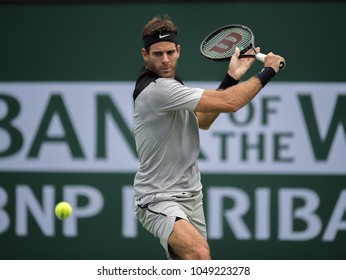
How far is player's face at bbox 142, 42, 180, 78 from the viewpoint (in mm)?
4930

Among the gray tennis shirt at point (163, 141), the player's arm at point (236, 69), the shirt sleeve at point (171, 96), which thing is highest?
the player's arm at point (236, 69)

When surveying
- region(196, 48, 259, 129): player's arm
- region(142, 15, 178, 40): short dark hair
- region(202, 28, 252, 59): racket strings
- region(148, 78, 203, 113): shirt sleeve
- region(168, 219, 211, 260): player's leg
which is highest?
region(142, 15, 178, 40): short dark hair

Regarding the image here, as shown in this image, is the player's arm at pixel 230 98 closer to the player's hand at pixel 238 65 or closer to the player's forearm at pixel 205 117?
the player's hand at pixel 238 65

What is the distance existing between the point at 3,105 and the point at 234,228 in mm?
1997

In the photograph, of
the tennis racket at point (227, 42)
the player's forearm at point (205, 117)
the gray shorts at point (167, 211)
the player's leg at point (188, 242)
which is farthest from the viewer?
the player's forearm at point (205, 117)

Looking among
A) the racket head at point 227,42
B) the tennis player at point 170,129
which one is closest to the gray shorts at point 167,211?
the tennis player at point 170,129

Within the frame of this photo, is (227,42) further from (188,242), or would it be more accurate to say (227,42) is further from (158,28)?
(188,242)

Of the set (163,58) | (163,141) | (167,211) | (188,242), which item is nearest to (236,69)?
(163,58)

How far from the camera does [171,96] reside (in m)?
4.83

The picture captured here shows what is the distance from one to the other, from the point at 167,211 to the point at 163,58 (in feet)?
2.66

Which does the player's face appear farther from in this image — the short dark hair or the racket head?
the racket head

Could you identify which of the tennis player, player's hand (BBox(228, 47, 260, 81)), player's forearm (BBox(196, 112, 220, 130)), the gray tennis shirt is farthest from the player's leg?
player's hand (BBox(228, 47, 260, 81))

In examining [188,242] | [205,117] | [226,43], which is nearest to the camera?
[188,242]

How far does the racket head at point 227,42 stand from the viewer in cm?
506
